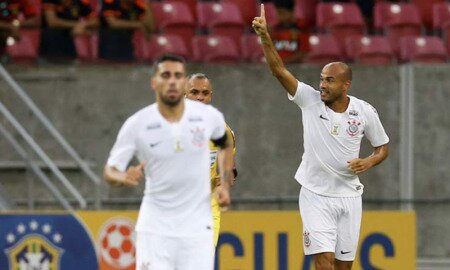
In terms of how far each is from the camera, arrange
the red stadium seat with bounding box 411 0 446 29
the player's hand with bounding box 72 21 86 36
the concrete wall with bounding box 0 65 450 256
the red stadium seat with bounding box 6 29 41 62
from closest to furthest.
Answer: the concrete wall with bounding box 0 65 450 256 → the player's hand with bounding box 72 21 86 36 → the red stadium seat with bounding box 6 29 41 62 → the red stadium seat with bounding box 411 0 446 29

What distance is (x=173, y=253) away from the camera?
9375 millimetres

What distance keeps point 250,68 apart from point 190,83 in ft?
19.1

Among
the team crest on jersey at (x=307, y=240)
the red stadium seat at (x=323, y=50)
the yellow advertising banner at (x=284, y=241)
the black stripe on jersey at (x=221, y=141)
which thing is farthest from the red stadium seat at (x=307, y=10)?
the black stripe on jersey at (x=221, y=141)

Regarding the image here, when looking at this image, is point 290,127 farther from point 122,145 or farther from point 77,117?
point 122,145

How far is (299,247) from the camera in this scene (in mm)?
14492

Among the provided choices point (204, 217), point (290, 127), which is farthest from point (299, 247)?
point (204, 217)

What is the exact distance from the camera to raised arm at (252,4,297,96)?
37.7 ft

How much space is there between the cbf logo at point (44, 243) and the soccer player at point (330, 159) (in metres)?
3.02

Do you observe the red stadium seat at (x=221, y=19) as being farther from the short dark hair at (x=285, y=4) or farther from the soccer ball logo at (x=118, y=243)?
the soccer ball logo at (x=118, y=243)

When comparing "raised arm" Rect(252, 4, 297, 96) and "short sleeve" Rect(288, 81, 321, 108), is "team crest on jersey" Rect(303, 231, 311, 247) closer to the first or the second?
"short sleeve" Rect(288, 81, 321, 108)

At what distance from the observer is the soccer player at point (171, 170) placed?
934 cm

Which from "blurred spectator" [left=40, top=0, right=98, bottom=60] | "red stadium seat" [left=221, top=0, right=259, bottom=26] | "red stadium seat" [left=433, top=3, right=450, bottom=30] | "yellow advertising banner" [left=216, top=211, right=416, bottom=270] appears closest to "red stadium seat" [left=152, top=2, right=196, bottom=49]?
"red stadium seat" [left=221, top=0, right=259, bottom=26]

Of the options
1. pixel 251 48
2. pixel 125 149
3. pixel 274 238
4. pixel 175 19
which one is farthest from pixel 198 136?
pixel 175 19

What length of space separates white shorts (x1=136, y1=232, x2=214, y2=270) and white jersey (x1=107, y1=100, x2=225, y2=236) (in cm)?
5
